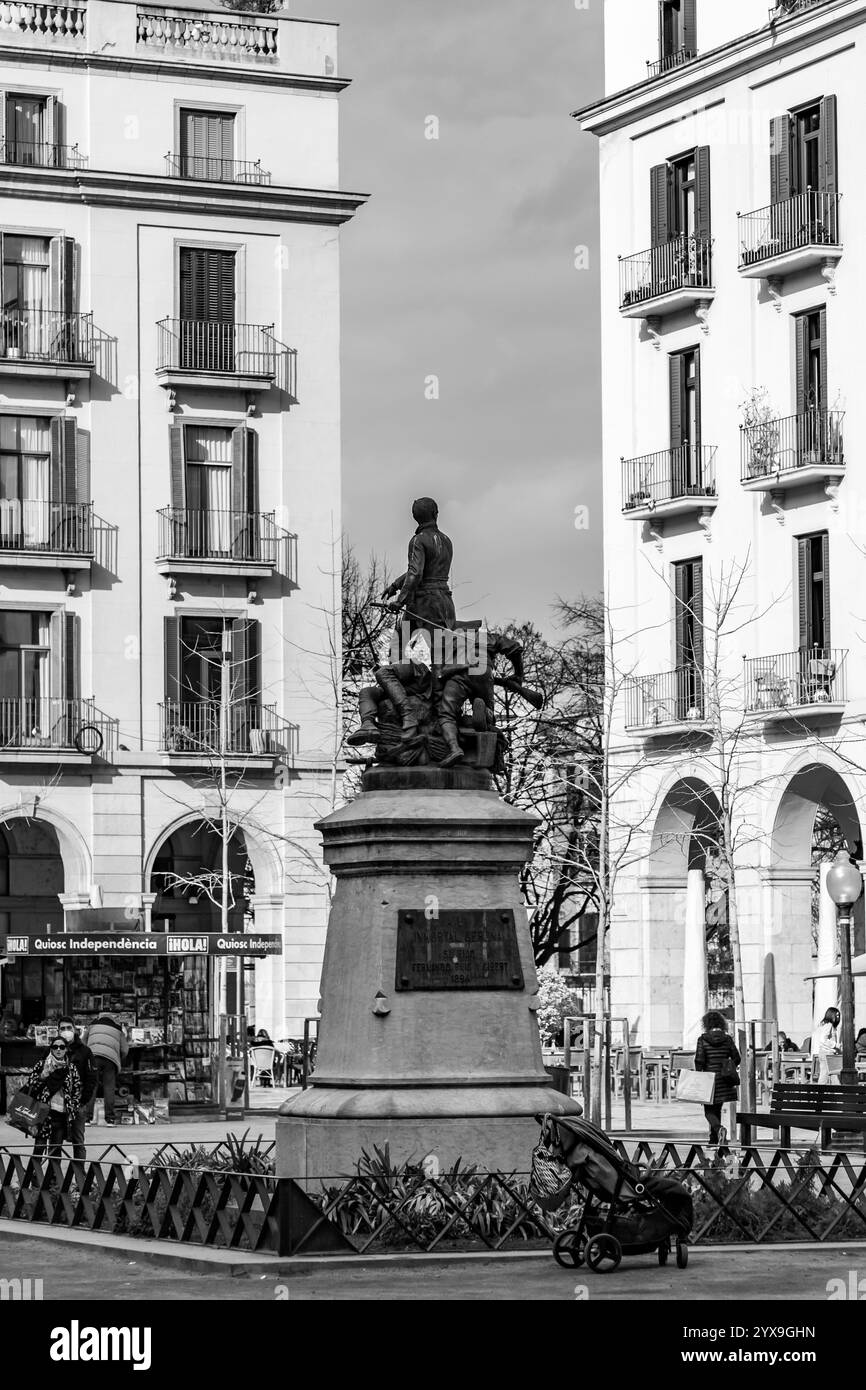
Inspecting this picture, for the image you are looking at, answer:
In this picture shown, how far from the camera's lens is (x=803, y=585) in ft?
168

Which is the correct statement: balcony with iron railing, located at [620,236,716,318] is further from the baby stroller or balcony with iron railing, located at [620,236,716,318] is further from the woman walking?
the baby stroller

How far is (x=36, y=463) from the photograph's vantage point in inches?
2308

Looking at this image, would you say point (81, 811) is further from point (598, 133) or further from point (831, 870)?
point (831, 870)

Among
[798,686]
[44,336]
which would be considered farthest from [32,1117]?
[44,336]

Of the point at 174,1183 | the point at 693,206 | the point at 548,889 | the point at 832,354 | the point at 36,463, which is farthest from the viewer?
the point at 548,889

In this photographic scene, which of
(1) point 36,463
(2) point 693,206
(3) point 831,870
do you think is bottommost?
(3) point 831,870

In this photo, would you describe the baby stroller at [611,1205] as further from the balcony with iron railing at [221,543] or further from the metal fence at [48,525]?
the balcony with iron railing at [221,543]

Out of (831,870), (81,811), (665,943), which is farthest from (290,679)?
(831,870)

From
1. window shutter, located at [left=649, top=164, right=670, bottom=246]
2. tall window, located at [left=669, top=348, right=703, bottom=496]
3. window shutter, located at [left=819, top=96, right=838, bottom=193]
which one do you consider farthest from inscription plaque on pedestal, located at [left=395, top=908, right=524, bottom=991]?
window shutter, located at [left=649, top=164, right=670, bottom=246]

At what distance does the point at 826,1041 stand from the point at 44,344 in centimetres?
2441

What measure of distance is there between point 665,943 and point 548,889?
17.5m

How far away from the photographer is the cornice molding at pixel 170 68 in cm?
5825

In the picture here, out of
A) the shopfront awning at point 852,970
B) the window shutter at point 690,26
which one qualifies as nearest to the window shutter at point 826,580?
the shopfront awning at point 852,970

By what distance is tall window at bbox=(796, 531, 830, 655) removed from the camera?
50844 millimetres
